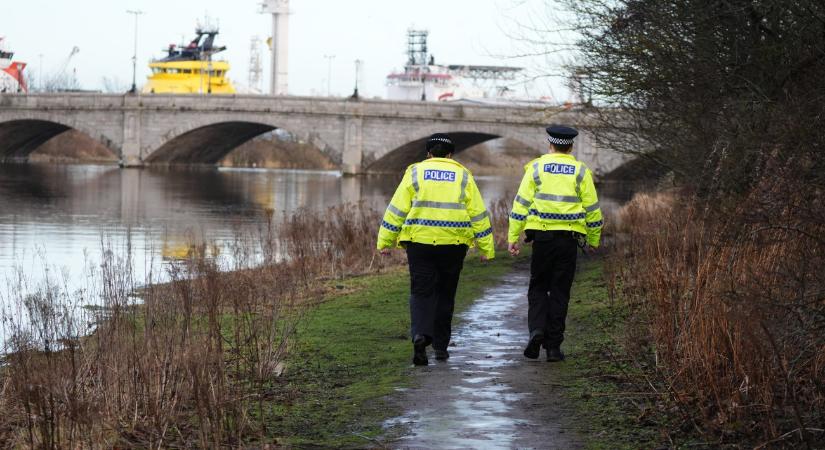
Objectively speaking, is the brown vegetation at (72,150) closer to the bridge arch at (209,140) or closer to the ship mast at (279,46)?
the bridge arch at (209,140)

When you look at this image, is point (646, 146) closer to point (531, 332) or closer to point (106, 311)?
point (531, 332)

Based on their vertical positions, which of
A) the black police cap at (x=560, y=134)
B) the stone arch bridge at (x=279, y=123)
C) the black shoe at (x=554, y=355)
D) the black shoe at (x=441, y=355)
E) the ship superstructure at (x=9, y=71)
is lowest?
the black shoe at (x=441, y=355)

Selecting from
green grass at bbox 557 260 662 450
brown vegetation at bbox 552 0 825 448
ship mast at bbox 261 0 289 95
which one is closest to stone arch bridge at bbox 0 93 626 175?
ship mast at bbox 261 0 289 95

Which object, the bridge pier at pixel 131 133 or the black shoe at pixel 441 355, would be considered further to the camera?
the bridge pier at pixel 131 133

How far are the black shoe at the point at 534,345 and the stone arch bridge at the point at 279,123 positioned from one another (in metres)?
41.9

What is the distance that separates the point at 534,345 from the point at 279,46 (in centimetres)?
7737

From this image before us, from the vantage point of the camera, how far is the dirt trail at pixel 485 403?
5.96 m

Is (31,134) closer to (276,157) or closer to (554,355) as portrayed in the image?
(276,157)

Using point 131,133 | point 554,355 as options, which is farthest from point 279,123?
point 554,355

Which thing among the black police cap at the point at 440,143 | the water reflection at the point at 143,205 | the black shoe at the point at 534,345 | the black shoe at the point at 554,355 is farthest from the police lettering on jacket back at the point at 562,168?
the water reflection at the point at 143,205

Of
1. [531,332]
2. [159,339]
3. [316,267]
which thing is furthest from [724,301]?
[316,267]

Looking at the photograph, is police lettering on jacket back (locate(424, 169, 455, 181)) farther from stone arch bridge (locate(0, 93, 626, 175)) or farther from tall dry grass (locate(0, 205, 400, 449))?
stone arch bridge (locate(0, 93, 626, 175))

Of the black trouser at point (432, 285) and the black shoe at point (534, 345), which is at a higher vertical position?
the black trouser at point (432, 285)

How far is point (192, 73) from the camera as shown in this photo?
Answer: 273ft
